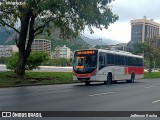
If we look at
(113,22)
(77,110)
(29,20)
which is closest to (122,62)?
(113,22)

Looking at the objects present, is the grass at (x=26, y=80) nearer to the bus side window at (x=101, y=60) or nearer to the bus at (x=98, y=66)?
the bus at (x=98, y=66)

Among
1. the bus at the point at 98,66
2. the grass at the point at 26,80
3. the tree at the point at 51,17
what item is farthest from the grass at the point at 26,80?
the bus at the point at 98,66

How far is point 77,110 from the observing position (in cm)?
1149

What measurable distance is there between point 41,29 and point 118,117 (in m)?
21.1

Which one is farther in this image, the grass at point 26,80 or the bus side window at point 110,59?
the bus side window at point 110,59

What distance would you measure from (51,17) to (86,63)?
497 cm

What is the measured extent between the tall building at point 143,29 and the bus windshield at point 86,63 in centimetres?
9190

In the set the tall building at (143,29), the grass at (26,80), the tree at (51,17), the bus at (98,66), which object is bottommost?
the grass at (26,80)

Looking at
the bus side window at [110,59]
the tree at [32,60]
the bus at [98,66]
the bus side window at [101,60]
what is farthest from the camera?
the tree at [32,60]

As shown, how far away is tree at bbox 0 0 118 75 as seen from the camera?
25.0m

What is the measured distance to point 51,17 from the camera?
28.2 meters

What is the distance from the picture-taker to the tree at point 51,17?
2500cm

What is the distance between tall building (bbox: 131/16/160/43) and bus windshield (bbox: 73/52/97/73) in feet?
302

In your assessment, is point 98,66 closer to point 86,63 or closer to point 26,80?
point 86,63
